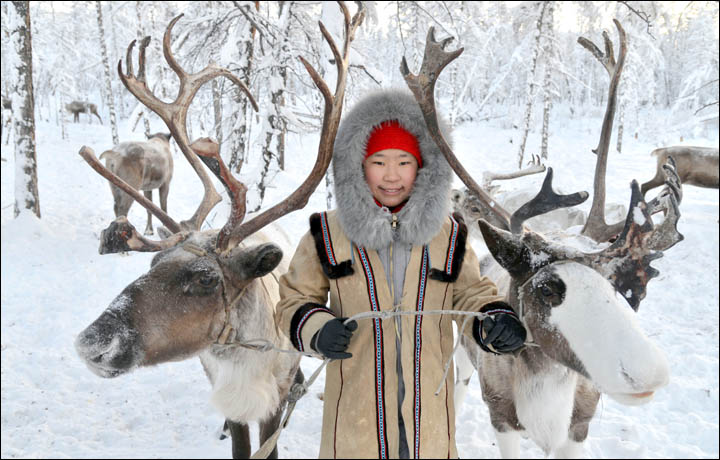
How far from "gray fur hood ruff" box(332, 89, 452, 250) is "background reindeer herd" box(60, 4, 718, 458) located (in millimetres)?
100

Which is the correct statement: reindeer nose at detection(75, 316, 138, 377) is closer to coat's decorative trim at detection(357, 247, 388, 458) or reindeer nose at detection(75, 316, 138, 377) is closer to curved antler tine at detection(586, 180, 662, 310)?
coat's decorative trim at detection(357, 247, 388, 458)

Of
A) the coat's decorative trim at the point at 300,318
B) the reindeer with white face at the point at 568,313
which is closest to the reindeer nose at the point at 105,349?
the coat's decorative trim at the point at 300,318

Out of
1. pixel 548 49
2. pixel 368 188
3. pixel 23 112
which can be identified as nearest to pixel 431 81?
pixel 368 188

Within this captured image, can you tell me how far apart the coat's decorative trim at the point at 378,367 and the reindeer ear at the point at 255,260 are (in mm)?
570

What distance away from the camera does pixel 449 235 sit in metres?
1.95

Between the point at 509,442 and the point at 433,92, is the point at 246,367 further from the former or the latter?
the point at 433,92

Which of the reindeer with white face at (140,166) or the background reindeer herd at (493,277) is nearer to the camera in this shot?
the background reindeer herd at (493,277)

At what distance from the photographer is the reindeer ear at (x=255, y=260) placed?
7.17ft

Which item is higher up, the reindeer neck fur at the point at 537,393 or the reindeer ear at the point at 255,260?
the reindeer ear at the point at 255,260

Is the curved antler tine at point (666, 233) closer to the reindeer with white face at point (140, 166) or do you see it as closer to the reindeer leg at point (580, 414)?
the reindeer leg at point (580, 414)

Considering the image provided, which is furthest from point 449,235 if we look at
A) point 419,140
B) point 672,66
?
point 672,66

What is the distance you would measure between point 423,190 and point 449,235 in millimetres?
244

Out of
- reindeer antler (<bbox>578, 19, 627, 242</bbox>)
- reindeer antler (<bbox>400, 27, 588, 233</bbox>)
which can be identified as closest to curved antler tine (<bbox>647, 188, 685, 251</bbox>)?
reindeer antler (<bbox>400, 27, 588, 233</bbox>)

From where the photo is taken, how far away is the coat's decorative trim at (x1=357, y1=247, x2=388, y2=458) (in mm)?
1731
